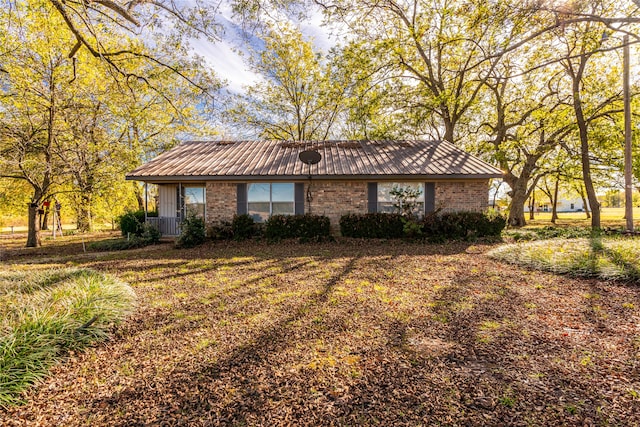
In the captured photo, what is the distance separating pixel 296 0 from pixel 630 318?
7488 mm

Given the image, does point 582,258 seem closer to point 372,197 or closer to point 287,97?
point 372,197

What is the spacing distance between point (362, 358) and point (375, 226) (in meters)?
7.85

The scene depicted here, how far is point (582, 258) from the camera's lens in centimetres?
627

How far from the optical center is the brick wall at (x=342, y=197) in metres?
11.1

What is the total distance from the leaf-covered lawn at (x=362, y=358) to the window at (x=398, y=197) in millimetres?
5692

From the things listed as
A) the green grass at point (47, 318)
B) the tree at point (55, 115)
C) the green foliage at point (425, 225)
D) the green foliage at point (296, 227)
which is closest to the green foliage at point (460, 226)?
the green foliage at point (425, 225)

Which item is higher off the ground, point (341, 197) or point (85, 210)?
point (341, 197)

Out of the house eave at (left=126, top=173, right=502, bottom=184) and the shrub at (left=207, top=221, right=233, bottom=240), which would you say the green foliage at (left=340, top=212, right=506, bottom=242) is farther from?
the shrub at (left=207, top=221, right=233, bottom=240)

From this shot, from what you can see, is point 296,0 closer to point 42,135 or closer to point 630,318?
point 630,318

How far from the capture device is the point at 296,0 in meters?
→ 5.87

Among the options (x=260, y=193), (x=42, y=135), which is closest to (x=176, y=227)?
(x=260, y=193)

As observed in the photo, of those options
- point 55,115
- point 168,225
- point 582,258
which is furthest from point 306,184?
point 55,115

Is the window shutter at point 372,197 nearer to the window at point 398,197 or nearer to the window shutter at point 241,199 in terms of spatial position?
the window at point 398,197

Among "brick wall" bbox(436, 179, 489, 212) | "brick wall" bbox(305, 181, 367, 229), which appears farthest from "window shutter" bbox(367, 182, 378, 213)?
"brick wall" bbox(436, 179, 489, 212)
